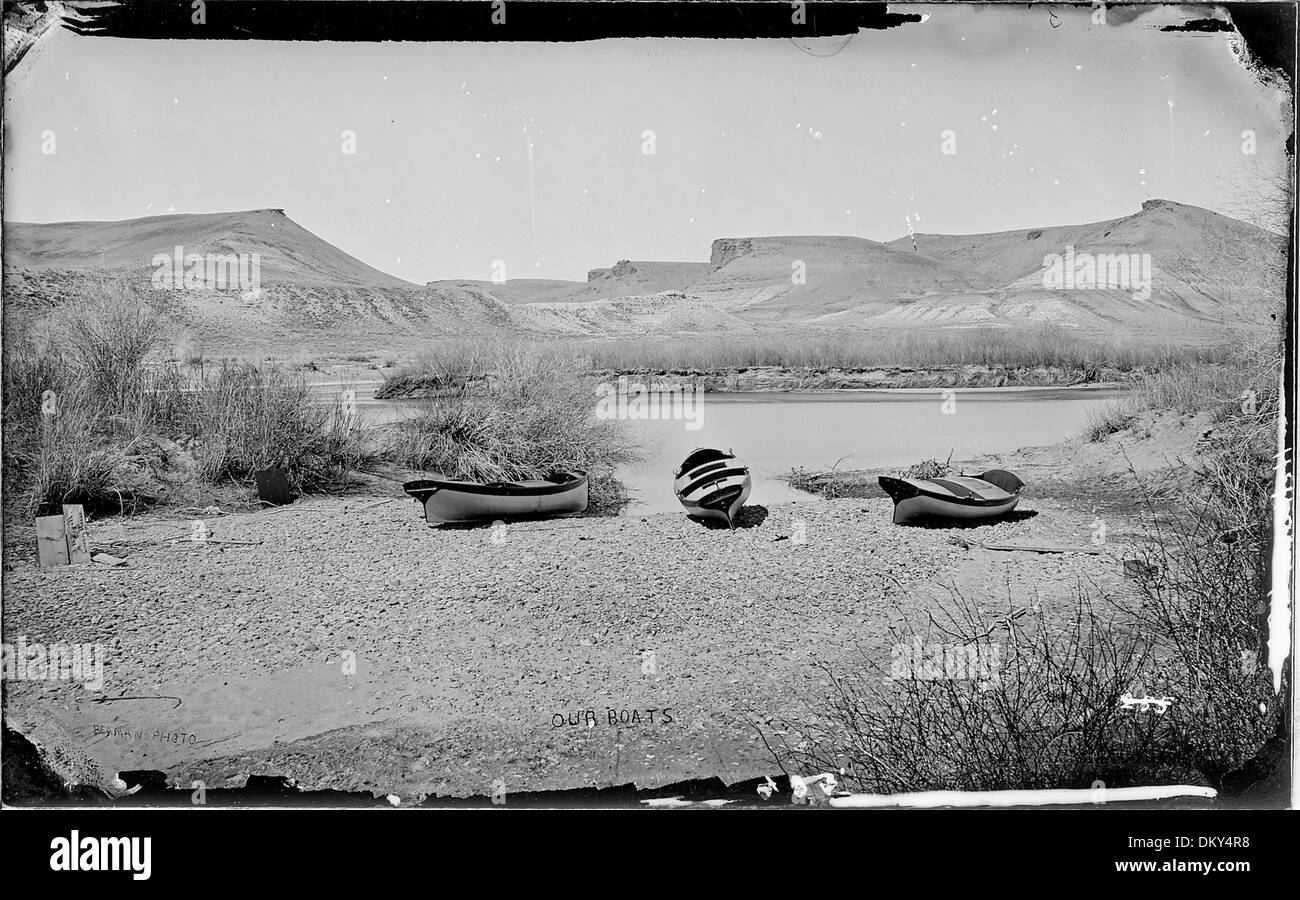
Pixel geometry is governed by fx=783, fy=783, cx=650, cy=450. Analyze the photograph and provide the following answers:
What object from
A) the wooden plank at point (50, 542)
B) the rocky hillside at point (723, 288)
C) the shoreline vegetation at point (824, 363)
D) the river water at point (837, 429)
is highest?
the rocky hillside at point (723, 288)

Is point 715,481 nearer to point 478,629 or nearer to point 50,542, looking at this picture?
point 478,629

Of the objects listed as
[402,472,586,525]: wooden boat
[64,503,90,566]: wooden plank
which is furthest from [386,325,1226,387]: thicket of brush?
[64,503,90,566]: wooden plank

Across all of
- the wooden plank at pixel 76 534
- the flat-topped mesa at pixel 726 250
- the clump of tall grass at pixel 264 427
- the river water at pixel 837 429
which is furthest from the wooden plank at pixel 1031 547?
the wooden plank at pixel 76 534

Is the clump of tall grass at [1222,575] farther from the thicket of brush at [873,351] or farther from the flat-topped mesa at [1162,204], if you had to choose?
the flat-topped mesa at [1162,204]

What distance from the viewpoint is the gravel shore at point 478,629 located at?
358 centimetres

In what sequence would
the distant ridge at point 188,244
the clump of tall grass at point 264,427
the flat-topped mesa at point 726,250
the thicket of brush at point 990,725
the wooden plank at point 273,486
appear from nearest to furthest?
the thicket of brush at point 990,725 < the distant ridge at point 188,244 < the flat-topped mesa at point 726,250 < the clump of tall grass at point 264,427 < the wooden plank at point 273,486

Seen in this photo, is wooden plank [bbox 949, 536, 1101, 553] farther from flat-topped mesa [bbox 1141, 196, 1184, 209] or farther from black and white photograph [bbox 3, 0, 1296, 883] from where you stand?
flat-topped mesa [bbox 1141, 196, 1184, 209]

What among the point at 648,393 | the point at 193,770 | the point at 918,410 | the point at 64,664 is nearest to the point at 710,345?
the point at 648,393

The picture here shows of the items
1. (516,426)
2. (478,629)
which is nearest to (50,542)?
(478,629)

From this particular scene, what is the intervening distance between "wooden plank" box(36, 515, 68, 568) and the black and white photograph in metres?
0.01

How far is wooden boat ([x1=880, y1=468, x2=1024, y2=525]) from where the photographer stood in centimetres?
401

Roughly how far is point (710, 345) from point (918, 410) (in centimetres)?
115

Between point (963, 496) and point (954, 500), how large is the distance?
51 mm

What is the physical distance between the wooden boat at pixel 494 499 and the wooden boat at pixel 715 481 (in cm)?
57
